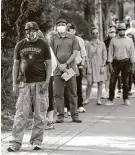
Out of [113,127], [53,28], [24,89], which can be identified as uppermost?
[53,28]

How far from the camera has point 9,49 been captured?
1353 centimetres

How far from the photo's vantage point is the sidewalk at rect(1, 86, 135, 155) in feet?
29.5

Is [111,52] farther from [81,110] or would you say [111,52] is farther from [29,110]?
[29,110]

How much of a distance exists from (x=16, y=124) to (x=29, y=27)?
1.48 metres

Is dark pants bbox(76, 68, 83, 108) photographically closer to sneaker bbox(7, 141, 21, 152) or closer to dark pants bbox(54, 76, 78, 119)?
→ dark pants bbox(54, 76, 78, 119)

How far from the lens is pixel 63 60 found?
12.1 m

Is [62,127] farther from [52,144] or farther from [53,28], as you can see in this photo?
[53,28]

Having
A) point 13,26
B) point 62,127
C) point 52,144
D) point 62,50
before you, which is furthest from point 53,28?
point 52,144

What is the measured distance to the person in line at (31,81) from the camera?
9.02 m

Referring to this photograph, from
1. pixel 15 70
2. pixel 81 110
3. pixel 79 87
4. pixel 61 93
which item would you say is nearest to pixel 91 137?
pixel 15 70

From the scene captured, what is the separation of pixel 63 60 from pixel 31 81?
3.14 meters

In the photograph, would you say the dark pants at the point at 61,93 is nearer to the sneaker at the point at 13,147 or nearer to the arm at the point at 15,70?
the arm at the point at 15,70

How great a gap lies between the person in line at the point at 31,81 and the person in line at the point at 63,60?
2829 mm

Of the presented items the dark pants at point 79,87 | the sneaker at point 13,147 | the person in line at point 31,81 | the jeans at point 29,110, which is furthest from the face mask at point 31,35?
the dark pants at point 79,87
